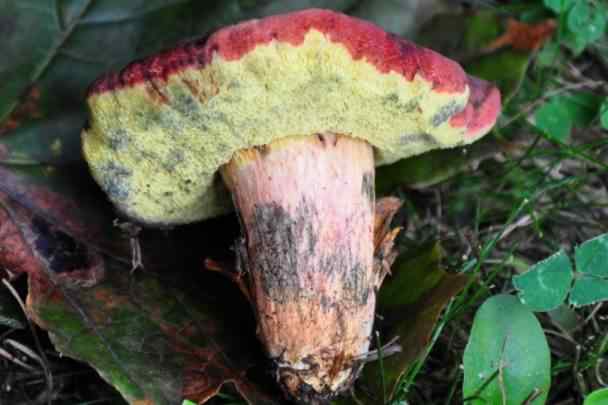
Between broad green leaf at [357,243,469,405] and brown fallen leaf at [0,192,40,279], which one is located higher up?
brown fallen leaf at [0,192,40,279]

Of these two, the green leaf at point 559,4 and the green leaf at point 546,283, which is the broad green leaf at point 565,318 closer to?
the green leaf at point 546,283

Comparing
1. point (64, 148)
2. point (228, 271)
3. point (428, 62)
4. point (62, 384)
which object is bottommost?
point (62, 384)

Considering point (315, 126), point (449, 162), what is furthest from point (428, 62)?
point (449, 162)

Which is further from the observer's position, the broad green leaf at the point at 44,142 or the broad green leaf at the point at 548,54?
the broad green leaf at the point at 548,54

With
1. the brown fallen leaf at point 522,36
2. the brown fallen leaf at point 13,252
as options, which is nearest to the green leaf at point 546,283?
the brown fallen leaf at point 522,36

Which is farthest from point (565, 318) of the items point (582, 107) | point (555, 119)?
point (582, 107)

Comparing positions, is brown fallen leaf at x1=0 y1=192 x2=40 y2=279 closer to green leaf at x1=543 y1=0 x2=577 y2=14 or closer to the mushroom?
the mushroom

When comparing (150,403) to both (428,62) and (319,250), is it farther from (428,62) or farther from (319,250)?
(428,62)

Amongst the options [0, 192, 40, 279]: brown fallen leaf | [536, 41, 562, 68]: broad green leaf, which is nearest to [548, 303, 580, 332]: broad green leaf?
[536, 41, 562, 68]: broad green leaf
